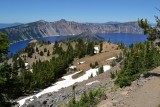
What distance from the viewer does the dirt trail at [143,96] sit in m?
32.7

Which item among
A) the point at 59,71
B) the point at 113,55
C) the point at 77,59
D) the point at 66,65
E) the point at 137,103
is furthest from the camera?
the point at 77,59

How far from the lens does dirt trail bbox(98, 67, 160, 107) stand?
32.7 metres

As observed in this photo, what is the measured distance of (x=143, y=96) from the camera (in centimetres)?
3581

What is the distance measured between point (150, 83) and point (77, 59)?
122 meters

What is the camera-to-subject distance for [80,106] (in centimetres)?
3869

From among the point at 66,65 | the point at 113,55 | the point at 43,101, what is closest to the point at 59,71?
the point at 66,65

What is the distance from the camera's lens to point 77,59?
163m

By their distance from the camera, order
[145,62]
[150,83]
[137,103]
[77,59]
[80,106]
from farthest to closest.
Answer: [77,59], [145,62], [150,83], [80,106], [137,103]

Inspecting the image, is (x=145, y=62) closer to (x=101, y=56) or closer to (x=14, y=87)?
(x=14, y=87)

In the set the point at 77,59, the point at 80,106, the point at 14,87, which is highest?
the point at 14,87

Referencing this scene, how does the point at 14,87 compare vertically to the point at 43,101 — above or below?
above

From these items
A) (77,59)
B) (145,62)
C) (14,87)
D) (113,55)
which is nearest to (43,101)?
(145,62)

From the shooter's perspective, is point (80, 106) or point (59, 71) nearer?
point (80, 106)

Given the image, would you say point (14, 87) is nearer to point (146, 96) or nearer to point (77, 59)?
point (146, 96)
